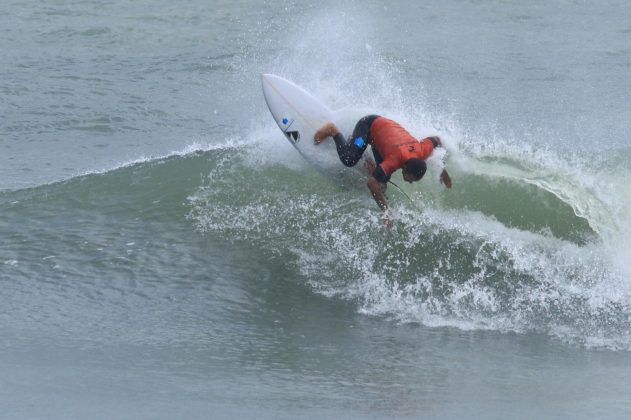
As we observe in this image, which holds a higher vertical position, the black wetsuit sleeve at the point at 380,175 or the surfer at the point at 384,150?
the surfer at the point at 384,150

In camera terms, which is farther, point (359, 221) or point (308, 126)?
point (308, 126)

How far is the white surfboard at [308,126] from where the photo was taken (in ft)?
31.3

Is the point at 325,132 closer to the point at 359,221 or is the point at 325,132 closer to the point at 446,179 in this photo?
the point at 359,221

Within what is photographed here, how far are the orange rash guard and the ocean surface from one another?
1.89 feet

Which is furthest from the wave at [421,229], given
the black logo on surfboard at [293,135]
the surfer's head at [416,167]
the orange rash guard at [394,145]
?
the surfer's head at [416,167]

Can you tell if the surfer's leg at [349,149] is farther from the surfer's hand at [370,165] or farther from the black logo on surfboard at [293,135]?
the black logo on surfboard at [293,135]

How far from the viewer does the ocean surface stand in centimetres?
628

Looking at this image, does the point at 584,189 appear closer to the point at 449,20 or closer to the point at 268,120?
the point at 268,120

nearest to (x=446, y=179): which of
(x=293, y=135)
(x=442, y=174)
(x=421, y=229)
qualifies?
(x=442, y=174)

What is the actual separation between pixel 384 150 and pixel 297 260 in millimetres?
1443

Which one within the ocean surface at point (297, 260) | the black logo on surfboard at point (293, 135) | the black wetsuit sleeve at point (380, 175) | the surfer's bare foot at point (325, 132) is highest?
the surfer's bare foot at point (325, 132)

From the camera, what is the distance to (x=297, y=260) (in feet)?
29.8

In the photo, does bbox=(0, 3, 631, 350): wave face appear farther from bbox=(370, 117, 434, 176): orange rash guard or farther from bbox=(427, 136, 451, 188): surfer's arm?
bbox=(370, 117, 434, 176): orange rash guard

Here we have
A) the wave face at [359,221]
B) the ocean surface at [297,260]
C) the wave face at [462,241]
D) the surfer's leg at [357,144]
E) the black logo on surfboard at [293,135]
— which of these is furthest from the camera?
the black logo on surfboard at [293,135]
